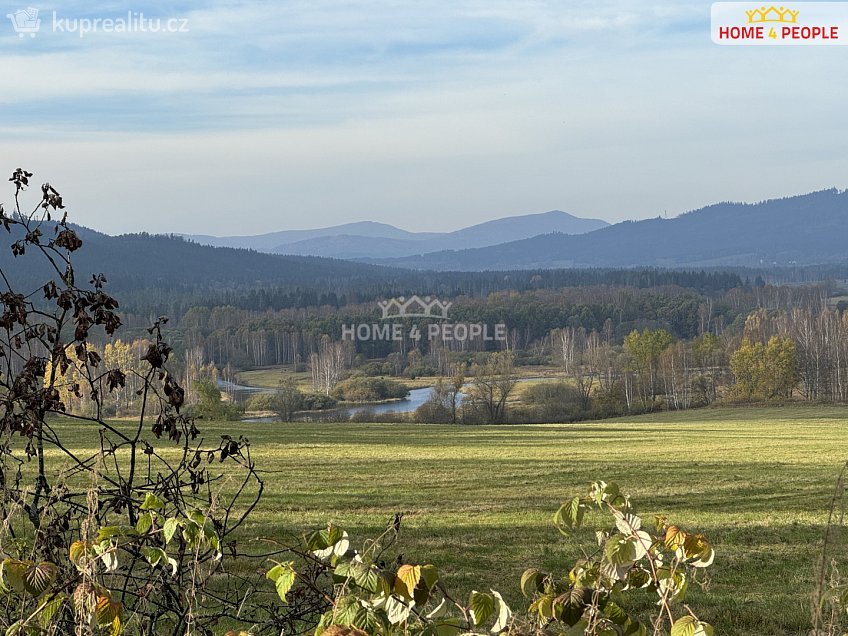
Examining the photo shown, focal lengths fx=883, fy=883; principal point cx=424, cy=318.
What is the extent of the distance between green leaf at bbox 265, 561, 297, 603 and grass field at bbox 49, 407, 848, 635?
233 inches

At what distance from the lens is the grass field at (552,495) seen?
31.4 feet

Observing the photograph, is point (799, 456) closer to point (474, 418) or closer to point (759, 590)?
point (759, 590)

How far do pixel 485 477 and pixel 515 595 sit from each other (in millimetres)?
12231

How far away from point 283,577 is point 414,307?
16360 cm

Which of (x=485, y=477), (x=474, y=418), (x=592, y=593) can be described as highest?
(x=592, y=593)

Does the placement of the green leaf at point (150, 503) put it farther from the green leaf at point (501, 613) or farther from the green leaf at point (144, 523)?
the green leaf at point (501, 613)

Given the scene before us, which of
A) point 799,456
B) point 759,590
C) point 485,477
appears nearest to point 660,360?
point 799,456

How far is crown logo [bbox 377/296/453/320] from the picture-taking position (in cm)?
15588

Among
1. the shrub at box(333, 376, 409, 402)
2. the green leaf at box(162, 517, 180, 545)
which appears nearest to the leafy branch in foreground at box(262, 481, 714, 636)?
the green leaf at box(162, 517, 180, 545)

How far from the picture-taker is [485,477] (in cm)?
2066

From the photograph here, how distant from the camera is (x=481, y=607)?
2.32m

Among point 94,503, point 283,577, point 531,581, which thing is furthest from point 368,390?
point 283,577

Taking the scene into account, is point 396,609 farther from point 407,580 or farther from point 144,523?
point 144,523

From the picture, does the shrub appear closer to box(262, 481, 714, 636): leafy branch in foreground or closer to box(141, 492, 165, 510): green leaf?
box(141, 492, 165, 510): green leaf
